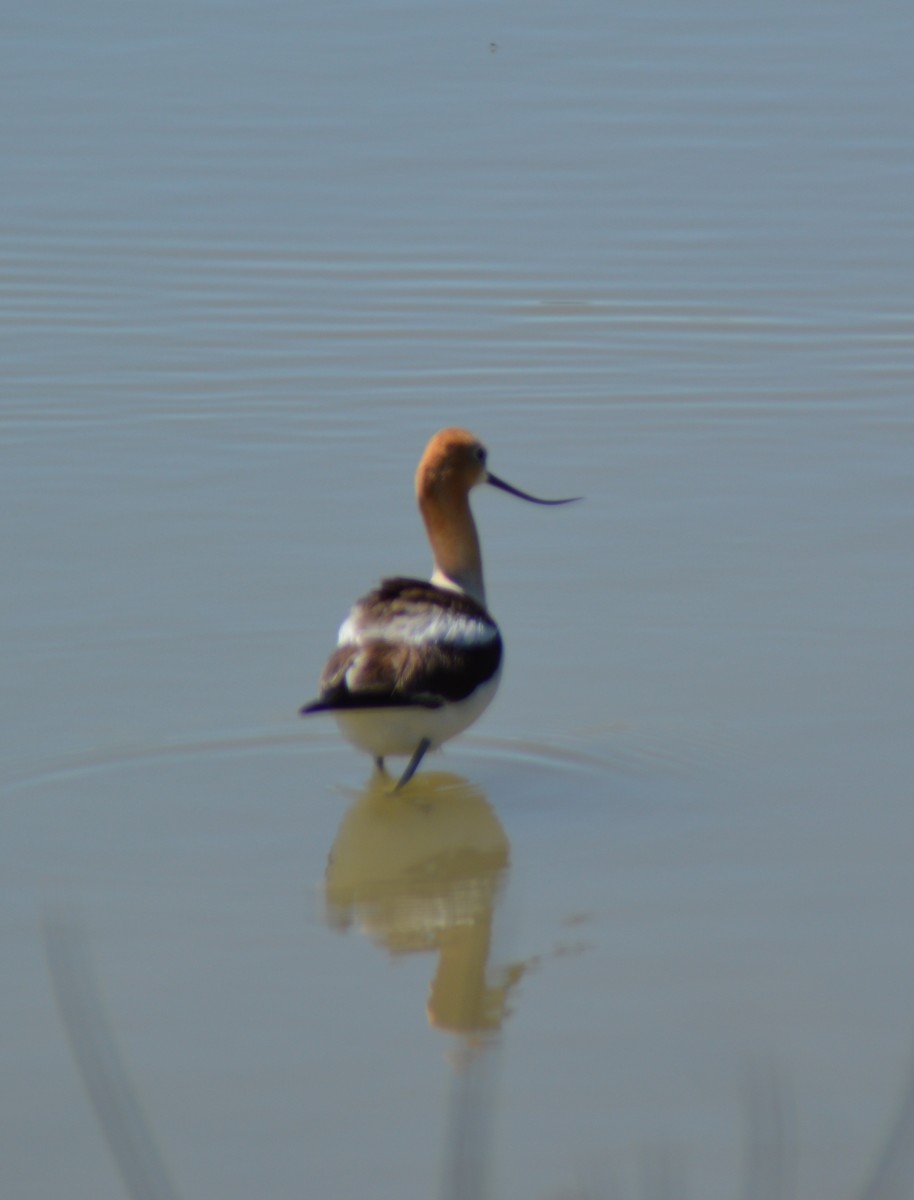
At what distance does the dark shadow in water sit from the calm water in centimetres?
1

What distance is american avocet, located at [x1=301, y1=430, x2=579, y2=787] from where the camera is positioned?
14.8 ft

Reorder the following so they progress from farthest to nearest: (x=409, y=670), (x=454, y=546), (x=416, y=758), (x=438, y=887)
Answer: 1. (x=454, y=546)
2. (x=416, y=758)
3. (x=409, y=670)
4. (x=438, y=887)

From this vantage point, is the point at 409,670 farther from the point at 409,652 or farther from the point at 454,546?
the point at 454,546

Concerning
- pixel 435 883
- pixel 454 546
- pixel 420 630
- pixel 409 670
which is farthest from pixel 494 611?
pixel 435 883

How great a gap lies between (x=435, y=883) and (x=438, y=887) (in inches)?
0.8

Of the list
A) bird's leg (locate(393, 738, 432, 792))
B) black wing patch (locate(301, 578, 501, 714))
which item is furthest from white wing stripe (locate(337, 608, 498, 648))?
bird's leg (locate(393, 738, 432, 792))

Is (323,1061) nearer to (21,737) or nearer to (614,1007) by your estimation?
(614,1007)

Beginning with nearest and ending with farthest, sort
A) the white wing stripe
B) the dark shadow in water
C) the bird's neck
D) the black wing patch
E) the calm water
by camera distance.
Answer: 1. the calm water
2. the dark shadow in water
3. the black wing patch
4. the white wing stripe
5. the bird's neck

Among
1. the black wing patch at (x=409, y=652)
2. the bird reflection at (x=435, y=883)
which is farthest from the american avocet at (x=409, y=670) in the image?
the bird reflection at (x=435, y=883)

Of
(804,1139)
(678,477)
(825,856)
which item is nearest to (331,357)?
(678,477)

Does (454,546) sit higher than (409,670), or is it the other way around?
(454,546)

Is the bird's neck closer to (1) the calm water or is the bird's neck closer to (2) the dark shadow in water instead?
(1) the calm water

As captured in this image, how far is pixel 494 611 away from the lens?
5.74 metres

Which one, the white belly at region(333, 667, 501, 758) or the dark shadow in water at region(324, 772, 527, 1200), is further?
the white belly at region(333, 667, 501, 758)
